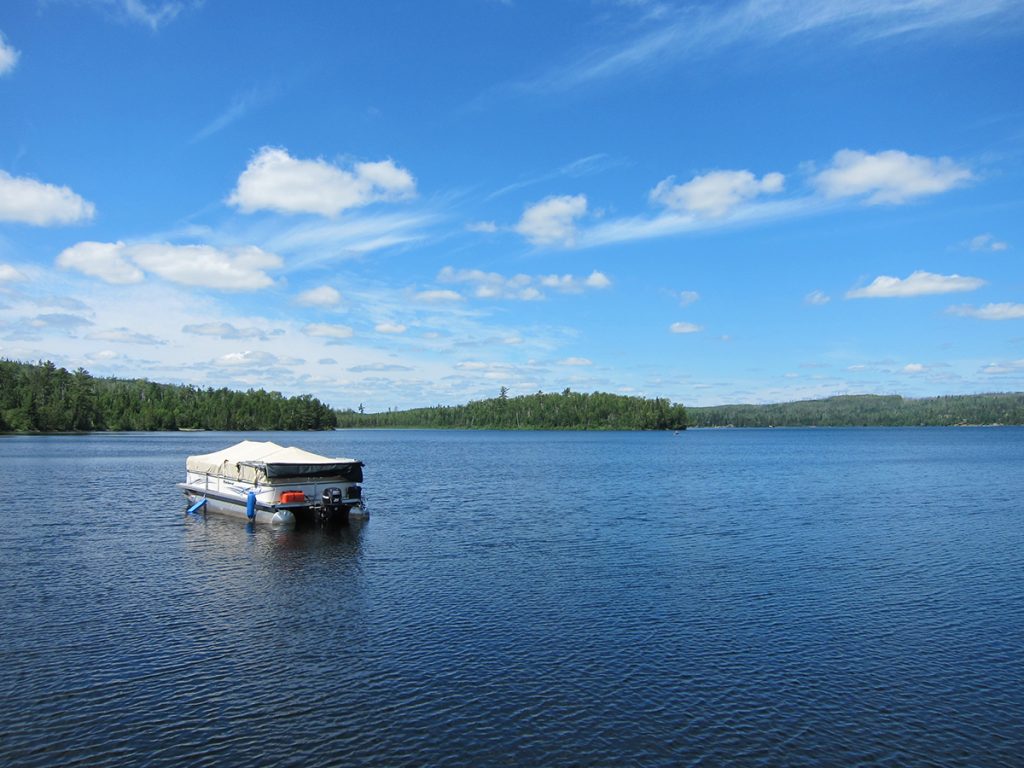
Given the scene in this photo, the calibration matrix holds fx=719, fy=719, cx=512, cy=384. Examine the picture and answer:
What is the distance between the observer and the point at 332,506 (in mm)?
45469

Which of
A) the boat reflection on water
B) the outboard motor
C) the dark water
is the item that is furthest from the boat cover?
the dark water

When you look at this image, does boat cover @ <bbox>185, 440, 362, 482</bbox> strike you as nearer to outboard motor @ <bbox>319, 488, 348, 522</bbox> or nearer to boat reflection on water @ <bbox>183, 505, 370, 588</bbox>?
outboard motor @ <bbox>319, 488, 348, 522</bbox>

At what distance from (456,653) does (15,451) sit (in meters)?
123

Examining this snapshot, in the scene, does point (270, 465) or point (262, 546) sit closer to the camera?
point (262, 546)

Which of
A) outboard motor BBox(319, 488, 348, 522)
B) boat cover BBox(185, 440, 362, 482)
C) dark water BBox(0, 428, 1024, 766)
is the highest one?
boat cover BBox(185, 440, 362, 482)

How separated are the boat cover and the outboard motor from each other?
1.78m

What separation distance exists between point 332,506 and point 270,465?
4683mm

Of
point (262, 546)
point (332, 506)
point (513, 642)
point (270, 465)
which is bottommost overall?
point (513, 642)

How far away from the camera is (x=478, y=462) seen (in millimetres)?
108625

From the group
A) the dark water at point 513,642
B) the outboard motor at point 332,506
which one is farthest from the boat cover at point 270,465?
the dark water at point 513,642

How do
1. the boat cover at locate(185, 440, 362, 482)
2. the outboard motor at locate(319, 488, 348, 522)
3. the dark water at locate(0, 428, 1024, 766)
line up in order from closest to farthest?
the dark water at locate(0, 428, 1024, 766) → the outboard motor at locate(319, 488, 348, 522) → the boat cover at locate(185, 440, 362, 482)

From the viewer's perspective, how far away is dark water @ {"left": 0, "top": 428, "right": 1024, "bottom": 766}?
15.5 m

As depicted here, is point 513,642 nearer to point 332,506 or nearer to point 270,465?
point 332,506

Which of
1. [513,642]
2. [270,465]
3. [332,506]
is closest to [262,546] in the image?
[332,506]
